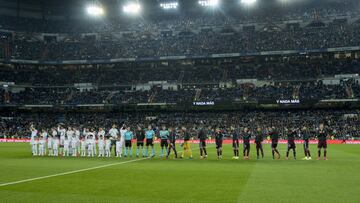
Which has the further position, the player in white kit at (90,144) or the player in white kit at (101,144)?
the player in white kit at (90,144)

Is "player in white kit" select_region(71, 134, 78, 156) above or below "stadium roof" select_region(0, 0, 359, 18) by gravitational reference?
below

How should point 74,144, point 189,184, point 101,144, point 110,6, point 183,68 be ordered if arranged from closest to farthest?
point 189,184, point 101,144, point 74,144, point 183,68, point 110,6

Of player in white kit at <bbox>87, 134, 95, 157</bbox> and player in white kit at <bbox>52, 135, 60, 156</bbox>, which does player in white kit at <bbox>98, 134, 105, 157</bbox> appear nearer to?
player in white kit at <bbox>87, 134, 95, 157</bbox>

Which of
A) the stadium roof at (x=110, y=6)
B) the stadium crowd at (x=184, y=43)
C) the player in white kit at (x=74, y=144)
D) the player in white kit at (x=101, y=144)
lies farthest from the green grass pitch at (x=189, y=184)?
the stadium roof at (x=110, y=6)

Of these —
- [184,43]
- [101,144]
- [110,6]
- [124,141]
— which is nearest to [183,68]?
[184,43]

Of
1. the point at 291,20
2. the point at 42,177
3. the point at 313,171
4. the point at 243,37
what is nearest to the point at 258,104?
the point at 243,37

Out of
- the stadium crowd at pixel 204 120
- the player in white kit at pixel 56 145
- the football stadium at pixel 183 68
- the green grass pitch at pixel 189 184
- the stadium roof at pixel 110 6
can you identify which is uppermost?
the stadium roof at pixel 110 6

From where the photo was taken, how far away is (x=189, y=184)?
551 inches

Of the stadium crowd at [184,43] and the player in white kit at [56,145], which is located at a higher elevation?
the stadium crowd at [184,43]

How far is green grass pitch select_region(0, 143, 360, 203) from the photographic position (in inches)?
454

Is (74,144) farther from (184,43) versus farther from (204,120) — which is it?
(184,43)

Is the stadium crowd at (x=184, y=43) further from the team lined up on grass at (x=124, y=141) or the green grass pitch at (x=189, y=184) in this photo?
the green grass pitch at (x=189, y=184)

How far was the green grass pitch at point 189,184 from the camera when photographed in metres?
11.5

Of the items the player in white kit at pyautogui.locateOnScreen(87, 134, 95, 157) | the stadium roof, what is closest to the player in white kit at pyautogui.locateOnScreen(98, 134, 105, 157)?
the player in white kit at pyautogui.locateOnScreen(87, 134, 95, 157)
